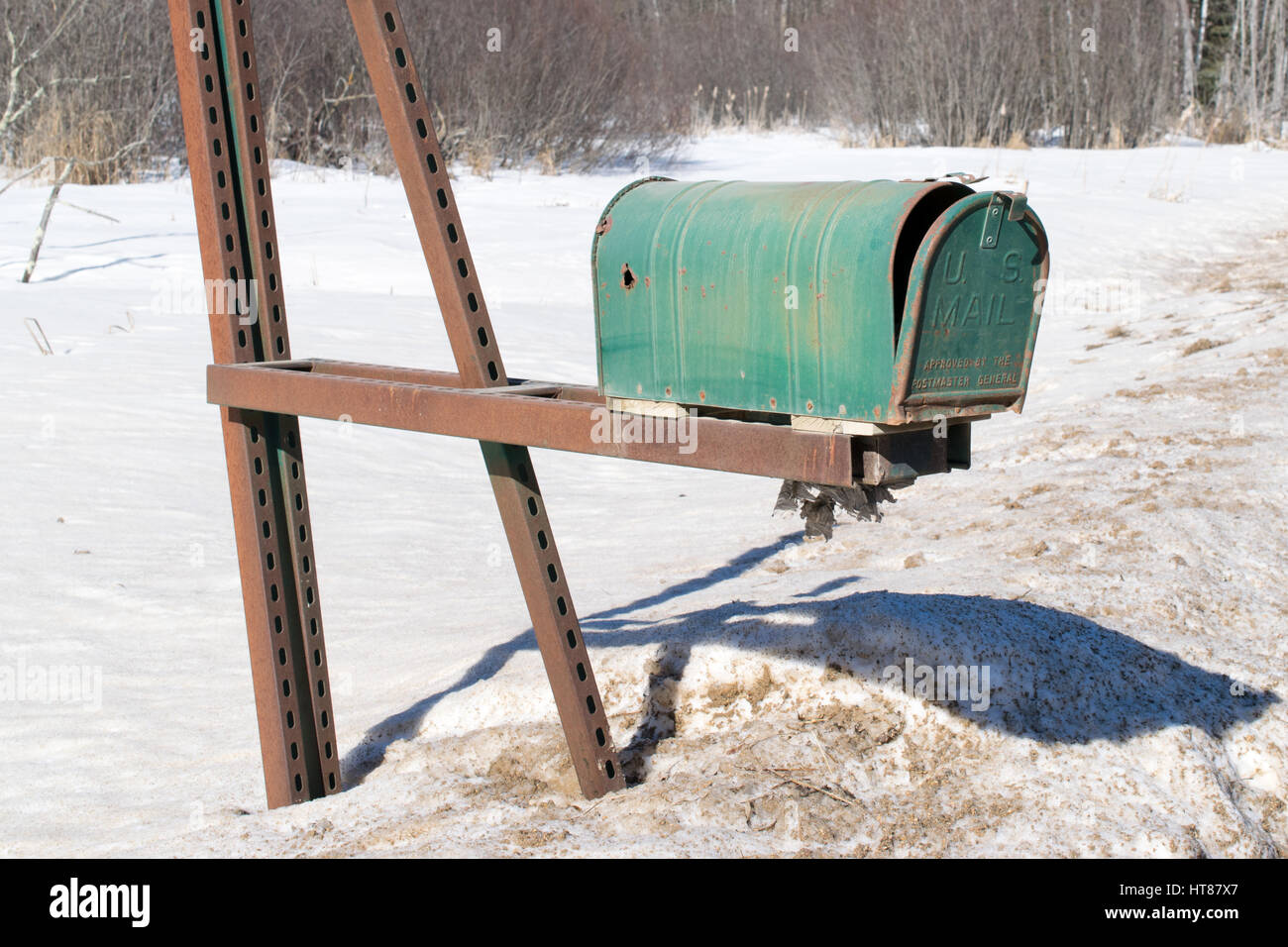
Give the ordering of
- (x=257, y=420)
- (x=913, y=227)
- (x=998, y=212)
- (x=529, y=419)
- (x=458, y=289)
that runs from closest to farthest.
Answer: (x=998, y=212)
(x=913, y=227)
(x=529, y=419)
(x=458, y=289)
(x=257, y=420)

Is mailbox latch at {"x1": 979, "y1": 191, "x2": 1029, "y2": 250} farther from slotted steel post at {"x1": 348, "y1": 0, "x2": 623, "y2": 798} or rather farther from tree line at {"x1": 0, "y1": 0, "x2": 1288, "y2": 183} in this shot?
tree line at {"x1": 0, "y1": 0, "x2": 1288, "y2": 183}

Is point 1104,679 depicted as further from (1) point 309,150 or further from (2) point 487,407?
(1) point 309,150

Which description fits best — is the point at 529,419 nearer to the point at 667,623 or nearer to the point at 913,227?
the point at 913,227

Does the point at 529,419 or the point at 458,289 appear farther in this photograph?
the point at 458,289

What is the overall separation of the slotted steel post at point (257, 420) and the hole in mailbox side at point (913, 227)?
1746mm

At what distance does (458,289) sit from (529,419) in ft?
1.51

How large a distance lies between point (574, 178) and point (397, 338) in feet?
32.5

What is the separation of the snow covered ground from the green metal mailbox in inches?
44.7

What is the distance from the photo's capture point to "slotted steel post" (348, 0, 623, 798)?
3127 mm

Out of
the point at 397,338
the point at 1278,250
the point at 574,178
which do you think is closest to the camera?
the point at 397,338

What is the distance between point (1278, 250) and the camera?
1384 centimetres

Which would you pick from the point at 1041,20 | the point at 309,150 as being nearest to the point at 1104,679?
the point at 309,150

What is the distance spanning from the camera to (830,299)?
8.00 feet

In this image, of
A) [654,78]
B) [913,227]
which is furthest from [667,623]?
[654,78]
